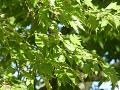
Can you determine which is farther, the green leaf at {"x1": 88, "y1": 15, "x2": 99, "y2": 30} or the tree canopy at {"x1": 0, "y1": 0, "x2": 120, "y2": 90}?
the green leaf at {"x1": 88, "y1": 15, "x2": 99, "y2": 30}

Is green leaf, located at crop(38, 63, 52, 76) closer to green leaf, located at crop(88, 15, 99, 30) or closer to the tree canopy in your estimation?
the tree canopy

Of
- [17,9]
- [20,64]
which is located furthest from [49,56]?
[17,9]

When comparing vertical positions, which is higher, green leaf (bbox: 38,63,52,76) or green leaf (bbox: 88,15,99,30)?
green leaf (bbox: 88,15,99,30)

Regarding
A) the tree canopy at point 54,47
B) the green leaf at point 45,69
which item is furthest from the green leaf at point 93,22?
the green leaf at point 45,69

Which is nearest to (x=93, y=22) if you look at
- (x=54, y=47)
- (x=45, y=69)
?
(x=54, y=47)

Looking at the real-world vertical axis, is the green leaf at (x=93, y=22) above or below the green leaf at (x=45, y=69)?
above

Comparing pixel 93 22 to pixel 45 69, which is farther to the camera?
pixel 93 22

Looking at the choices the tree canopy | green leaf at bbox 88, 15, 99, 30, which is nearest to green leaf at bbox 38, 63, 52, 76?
the tree canopy

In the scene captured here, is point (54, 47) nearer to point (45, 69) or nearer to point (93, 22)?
point (45, 69)

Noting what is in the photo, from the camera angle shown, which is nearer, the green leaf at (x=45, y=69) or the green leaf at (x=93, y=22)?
the green leaf at (x=45, y=69)

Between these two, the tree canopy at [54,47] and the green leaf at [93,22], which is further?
the green leaf at [93,22]

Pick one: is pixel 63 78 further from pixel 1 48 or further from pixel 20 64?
pixel 1 48

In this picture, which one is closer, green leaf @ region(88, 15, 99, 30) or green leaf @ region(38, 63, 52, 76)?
green leaf @ region(38, 63, 52, 76)

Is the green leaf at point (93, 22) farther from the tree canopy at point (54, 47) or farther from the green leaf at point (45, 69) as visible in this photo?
the green leaf at point (45, 69)
